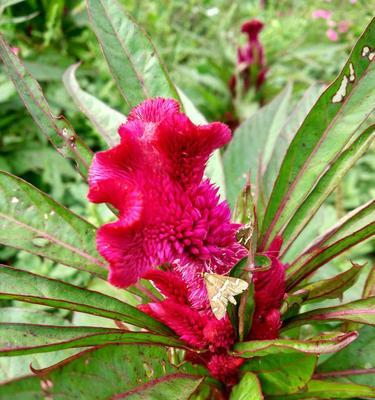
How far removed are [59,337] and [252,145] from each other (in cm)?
78

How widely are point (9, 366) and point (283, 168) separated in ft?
1.89

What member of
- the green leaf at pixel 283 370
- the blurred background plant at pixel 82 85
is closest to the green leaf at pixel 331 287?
the green leaf at pixel 283 370

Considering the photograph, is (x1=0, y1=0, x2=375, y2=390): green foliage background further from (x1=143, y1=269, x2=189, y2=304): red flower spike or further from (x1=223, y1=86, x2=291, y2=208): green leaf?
(x1=143, y1=269, x2=189, y2=304): red flower spike

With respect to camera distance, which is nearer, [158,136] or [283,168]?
[158,136]

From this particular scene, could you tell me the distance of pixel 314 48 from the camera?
3.00 meters

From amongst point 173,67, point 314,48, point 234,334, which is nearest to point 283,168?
point 234,334

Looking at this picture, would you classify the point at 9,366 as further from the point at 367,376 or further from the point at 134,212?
the point at 367,376

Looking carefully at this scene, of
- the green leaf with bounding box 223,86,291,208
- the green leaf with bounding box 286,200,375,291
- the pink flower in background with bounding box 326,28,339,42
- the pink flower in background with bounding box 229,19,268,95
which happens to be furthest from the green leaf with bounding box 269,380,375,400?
the pink flower in background with bounding box 326,28,339,42

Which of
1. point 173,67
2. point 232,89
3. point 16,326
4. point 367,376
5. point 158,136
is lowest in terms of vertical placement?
point 367,376

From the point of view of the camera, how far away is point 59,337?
757mm

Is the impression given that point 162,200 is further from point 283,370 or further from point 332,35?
point 332,35

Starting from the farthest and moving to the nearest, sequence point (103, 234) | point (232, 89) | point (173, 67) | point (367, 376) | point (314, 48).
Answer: point (314, 48)
point (173, 67)
point (232, 89)
point (367, 376)
point (103, 234)

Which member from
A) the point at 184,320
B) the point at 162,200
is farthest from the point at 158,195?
the point at 184,320

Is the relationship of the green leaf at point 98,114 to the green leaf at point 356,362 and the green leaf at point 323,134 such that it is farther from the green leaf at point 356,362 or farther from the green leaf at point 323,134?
the green leaf at point 356,362
